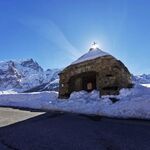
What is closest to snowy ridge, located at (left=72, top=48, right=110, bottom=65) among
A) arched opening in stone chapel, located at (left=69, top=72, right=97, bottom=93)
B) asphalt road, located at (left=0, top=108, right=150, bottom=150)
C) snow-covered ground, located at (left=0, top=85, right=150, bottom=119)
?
arched opening in stone chapel, located at (left=69, top=72, right=97, bottom=93)

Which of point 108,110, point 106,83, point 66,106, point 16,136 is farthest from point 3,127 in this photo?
point 106,83

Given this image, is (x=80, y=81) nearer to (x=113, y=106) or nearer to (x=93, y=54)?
(x=93, y=54)

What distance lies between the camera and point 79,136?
24.6 ft

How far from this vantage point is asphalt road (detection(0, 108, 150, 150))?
21.2 feet

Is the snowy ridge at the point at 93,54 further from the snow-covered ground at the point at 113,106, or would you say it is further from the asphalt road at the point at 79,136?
the asphalt road at the point at 79,136

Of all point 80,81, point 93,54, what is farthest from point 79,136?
point 93,54

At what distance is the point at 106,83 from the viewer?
19.6m

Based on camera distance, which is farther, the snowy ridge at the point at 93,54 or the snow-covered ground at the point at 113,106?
the snowy ridge at the point at 93,54

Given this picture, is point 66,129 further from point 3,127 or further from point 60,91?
point 60,91

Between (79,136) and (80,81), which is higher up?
(80,81)

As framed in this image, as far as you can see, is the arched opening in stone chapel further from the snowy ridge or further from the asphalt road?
the asphalt road

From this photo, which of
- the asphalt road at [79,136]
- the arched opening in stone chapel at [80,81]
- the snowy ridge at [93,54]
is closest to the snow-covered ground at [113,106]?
the asphalt road at [79,136]

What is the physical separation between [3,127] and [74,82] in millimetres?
13856

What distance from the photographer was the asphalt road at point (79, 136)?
6.48m
